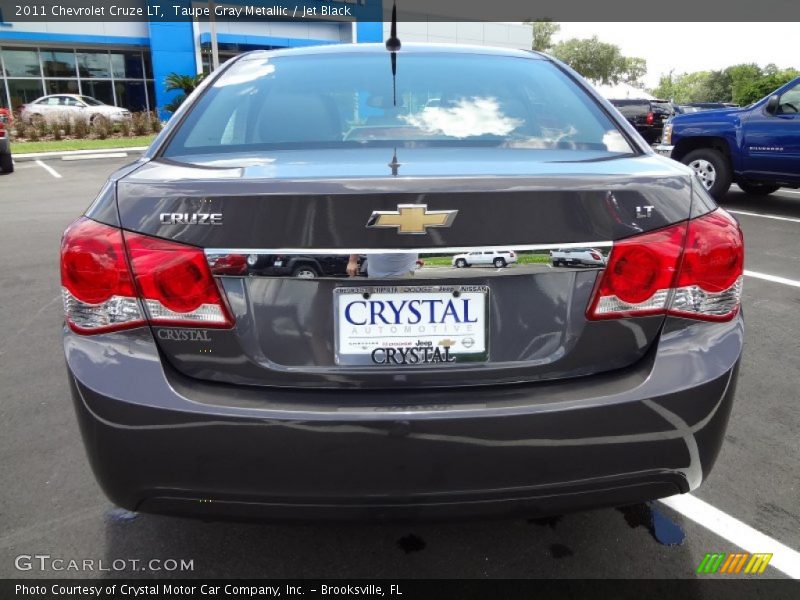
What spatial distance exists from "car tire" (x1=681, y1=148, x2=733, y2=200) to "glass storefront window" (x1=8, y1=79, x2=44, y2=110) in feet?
93.0

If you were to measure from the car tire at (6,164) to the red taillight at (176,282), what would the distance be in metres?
14.3

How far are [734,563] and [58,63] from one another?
3384cm

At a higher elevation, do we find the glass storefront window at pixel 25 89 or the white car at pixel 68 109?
the glass storefront window at pixel 25 89

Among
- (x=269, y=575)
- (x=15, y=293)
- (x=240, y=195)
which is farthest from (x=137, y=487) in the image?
(x=15, y=293)

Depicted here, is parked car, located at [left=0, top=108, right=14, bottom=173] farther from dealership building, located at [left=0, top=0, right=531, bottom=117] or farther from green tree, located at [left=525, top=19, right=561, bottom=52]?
green tree, located at [left=525, top=19, right=561, bottom=52]

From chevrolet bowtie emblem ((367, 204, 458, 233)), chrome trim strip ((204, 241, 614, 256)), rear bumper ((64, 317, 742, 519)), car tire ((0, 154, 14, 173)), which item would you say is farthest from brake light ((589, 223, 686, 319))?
car tire ((0, 154, 14, 173))

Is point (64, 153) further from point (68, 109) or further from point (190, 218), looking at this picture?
point (190, 218)

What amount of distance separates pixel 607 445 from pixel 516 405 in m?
0.25

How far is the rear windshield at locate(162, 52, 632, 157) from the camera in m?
2.19

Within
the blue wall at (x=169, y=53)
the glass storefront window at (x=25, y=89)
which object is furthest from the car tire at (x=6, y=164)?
the glass storefront window at (x=25, y=89)

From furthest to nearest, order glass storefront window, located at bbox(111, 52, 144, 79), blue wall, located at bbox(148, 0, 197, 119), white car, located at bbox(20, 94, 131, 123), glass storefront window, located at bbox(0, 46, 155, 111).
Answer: glass storefront window, located at bbox(111, 52, 144, 79) → blue wall, located at bbox(148, 0, 197, 119) → glass storefront window, located at bbox(0, 46, 155, 111) → white car, located at bbox(20, 94, 131, 123)

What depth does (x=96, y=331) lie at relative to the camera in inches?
67.0

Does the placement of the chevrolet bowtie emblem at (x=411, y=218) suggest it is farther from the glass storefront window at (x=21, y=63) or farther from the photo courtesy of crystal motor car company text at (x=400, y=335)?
the glass storefront window at (x=21, y=63)

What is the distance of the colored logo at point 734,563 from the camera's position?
2.13 meters
